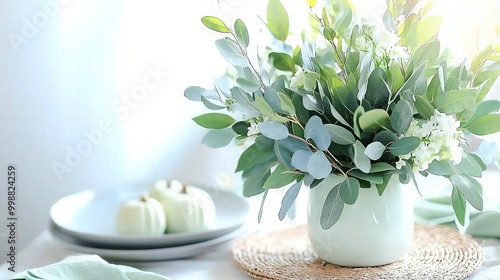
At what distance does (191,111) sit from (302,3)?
34 cm

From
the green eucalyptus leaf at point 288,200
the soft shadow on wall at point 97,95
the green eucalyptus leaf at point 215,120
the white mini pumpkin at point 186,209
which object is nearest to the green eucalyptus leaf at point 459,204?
the green eucalyptus leaf at point 288,200

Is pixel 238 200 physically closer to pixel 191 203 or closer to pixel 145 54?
pixel 191 203

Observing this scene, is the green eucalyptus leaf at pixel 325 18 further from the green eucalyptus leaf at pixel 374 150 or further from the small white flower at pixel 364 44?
the green eucalyptus leaf at pixel 374 150

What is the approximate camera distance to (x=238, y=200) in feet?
4.41

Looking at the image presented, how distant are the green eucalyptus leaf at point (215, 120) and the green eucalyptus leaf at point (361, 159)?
20 cm

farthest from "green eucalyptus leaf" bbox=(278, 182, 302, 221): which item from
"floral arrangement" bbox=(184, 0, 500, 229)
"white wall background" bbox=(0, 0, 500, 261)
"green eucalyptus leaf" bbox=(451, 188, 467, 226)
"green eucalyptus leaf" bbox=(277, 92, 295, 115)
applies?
"white wall background" bbox=(0, 0, 500, 261)

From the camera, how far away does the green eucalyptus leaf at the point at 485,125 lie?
92cm

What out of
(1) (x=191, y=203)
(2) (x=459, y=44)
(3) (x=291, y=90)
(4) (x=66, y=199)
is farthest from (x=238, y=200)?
(2) (x=459, y=44)

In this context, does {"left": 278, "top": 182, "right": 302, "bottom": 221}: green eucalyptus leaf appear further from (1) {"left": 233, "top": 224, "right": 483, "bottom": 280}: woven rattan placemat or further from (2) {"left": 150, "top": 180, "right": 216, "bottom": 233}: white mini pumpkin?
(2) {"left": 150, "top": 180, "right": 216, "bottom": 233}: white mini pumpkin

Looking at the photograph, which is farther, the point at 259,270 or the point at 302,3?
the point at 302,3

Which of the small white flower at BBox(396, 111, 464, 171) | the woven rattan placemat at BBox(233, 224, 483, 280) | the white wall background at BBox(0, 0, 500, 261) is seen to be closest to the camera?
the small white flower at BBox(396, 111, 464, 171)

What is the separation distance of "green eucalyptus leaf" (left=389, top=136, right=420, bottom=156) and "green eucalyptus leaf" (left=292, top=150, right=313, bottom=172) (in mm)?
103

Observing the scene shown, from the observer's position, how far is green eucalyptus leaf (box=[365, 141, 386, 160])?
2.84 ft

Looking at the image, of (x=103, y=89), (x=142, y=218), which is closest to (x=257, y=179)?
(x=142, y=218)
